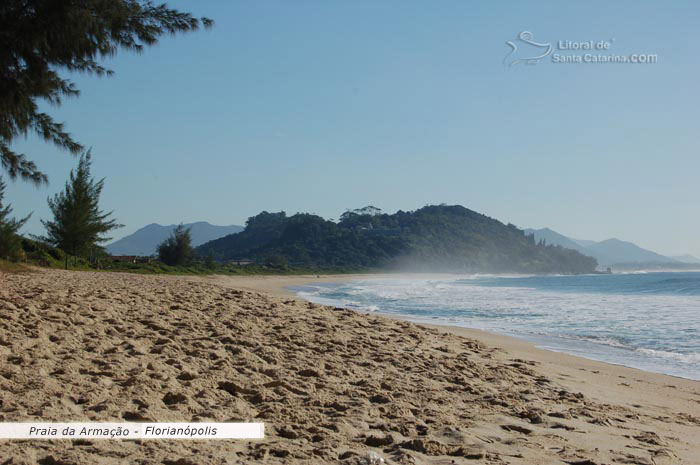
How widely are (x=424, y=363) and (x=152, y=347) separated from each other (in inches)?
110

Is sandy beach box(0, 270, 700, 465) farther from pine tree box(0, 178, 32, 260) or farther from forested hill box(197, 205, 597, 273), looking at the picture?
forested hill box(197, 205, 597, 273)

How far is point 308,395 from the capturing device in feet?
14.5

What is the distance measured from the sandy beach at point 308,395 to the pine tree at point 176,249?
34.1m

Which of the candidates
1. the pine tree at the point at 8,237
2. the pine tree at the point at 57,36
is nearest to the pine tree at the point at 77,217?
the pine tree at the point at 8,237

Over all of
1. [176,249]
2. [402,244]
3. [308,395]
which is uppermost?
[402,244]

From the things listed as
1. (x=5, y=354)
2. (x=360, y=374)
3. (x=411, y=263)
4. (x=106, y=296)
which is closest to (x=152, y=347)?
(x=5, y=354)

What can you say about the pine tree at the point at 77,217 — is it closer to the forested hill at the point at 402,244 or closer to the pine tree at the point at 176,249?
the pine tree at the point at 176,249

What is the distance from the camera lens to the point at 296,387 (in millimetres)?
4574
